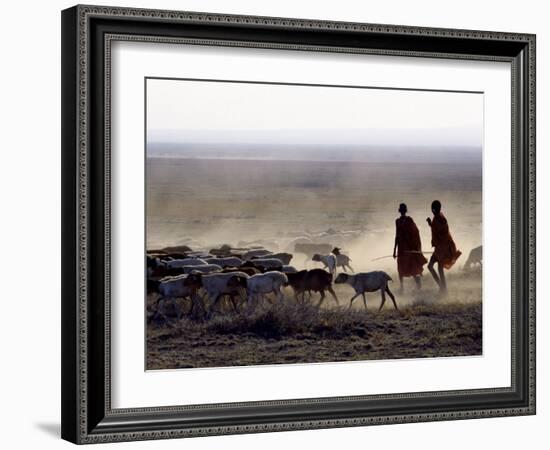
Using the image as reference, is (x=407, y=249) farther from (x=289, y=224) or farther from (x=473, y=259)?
(x=289, y=224)

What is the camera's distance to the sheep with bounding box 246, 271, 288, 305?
5793mm

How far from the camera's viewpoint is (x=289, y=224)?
584 cm

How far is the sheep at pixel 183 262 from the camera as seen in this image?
5668mm

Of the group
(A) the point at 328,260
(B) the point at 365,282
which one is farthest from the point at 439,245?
(A) the point at 328,260

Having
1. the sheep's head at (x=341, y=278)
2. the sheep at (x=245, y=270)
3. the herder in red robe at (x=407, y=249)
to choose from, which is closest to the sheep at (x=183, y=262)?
the sheep at (x=245, y=270)

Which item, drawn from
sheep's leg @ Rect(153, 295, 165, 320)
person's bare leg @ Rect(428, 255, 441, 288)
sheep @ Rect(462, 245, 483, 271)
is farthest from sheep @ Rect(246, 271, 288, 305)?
sheep @ Rect(462, 245, 483, 271)

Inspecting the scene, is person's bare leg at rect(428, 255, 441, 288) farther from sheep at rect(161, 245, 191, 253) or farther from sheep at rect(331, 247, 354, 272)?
sheep at rect(161, 245, 191, 253)

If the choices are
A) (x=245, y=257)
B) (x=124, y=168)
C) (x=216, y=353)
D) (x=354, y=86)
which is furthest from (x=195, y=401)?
(x=354, y=86)

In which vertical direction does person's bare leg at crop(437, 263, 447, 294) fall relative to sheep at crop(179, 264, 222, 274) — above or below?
below

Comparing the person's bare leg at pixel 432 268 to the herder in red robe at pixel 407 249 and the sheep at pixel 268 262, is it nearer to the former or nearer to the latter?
the herder in red robe at pixel 407 249

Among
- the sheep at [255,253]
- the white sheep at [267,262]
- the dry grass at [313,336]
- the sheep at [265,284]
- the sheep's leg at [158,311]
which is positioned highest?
the sheep at [255,253]

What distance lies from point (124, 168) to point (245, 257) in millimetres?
640

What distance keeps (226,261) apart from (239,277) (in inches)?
3.5

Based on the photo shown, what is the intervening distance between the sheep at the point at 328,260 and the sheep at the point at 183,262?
0.49 meters
